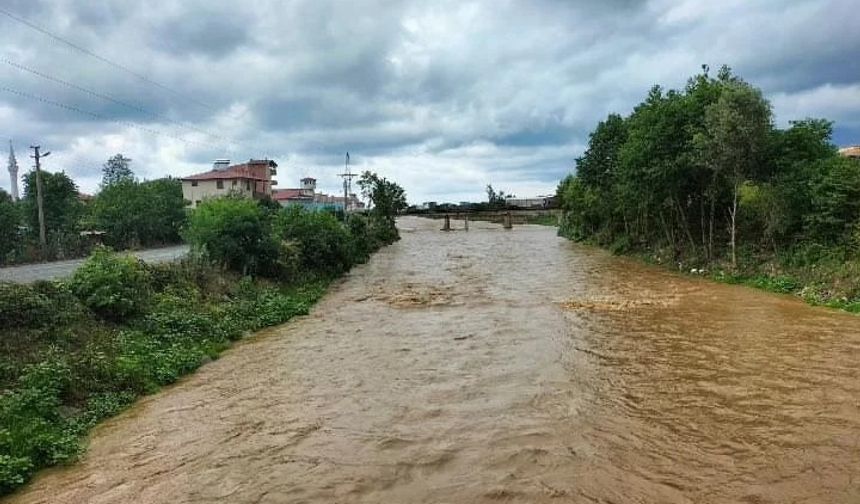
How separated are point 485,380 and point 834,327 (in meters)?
9.57

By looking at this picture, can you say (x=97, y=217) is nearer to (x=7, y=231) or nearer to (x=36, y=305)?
(x=7, y=231)

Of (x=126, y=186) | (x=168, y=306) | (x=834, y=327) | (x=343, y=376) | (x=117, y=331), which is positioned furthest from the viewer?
(x=126, y=186)

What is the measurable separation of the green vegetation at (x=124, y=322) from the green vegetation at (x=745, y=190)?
16.2 m

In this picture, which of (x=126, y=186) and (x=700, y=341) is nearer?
(x=700, y=341)

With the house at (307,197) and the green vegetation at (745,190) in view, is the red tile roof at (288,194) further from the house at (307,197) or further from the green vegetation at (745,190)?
the green vegetation at (745,190)

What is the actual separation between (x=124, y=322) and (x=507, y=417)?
32.3 ft

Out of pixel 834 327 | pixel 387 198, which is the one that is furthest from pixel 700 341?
pixel 387 198

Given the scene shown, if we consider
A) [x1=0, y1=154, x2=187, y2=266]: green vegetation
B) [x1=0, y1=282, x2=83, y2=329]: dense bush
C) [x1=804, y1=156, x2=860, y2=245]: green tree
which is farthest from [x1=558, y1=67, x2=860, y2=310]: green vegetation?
[x1=0, y1=154, x2=187, y2=266]: green vegetation

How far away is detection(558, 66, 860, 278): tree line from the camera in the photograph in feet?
68.9

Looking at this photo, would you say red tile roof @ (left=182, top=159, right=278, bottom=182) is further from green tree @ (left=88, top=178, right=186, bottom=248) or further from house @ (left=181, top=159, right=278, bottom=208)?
green tree @ (left=88, top=178, right=186, bottom=248)

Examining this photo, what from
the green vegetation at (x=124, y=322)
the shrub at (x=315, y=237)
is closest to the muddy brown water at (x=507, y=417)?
the green vegetation at (x=124, y=322)

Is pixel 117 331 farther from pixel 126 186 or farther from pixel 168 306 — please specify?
pixel 126 186

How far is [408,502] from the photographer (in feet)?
21.0

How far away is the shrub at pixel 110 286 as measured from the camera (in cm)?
1398
